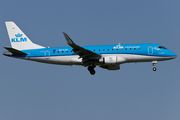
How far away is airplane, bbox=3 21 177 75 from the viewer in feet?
142

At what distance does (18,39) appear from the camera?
48.6 meters

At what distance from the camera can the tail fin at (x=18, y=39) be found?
156 feet

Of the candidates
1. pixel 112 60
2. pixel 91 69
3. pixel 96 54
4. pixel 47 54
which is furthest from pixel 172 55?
pixel 47 54

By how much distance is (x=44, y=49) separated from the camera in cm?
4606

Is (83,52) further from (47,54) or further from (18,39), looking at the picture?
(18,39)

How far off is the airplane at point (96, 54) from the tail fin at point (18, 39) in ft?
2.63

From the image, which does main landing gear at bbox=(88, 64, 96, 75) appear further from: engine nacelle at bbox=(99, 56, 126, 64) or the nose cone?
the nose cone

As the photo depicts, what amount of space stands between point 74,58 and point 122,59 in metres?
7.10

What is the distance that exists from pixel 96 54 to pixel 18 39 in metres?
13.9

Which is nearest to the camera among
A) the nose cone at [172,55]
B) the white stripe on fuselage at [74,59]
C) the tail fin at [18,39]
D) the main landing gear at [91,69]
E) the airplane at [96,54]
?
the airplane at [96,54]

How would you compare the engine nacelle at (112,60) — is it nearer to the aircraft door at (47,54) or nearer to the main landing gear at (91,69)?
the main landing gear at (91,69)

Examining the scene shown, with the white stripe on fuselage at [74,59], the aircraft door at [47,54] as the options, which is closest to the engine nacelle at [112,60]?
the white stripe on fuselage at [74,59]

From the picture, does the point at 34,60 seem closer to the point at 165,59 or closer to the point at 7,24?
the point at 7,24

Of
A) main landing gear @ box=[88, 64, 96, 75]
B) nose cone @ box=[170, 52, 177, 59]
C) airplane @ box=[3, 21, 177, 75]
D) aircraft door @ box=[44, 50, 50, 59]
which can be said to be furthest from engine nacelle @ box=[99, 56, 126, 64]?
aircraft door @ box=[44, 50, 50, 59]
